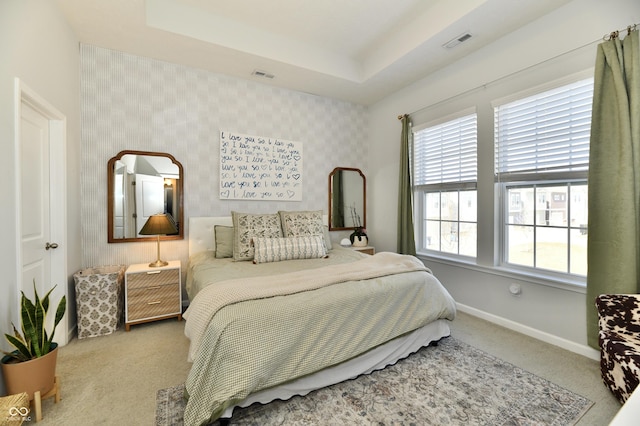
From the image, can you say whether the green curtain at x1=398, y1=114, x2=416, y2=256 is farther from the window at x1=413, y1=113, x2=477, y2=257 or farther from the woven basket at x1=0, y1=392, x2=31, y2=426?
the woven basket at x1=0, y1=392, x2=31, y2=426

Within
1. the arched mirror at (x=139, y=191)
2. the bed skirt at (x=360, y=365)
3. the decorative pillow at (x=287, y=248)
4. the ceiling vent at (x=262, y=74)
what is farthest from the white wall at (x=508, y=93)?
the arched mirror at (x=139, y=191)

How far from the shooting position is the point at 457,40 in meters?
2.76

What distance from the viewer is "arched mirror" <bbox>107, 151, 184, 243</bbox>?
2.96 meters

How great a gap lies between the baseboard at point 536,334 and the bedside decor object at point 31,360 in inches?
137

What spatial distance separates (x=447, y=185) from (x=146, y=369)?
11.1ft

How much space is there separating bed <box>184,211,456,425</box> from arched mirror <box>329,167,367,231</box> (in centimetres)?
150

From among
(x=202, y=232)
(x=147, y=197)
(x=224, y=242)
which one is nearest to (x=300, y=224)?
(x=224, y=242)

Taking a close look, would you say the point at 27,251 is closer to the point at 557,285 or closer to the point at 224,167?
the point at 224,167

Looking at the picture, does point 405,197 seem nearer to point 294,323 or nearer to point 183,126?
point 294,323

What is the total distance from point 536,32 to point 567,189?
4.53 feet

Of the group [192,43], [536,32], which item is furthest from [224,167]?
[536,32]

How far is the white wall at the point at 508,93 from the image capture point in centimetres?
224

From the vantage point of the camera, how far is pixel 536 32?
249cm

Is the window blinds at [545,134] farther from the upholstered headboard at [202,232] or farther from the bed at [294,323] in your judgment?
the upholstered headboard at [202,232]
